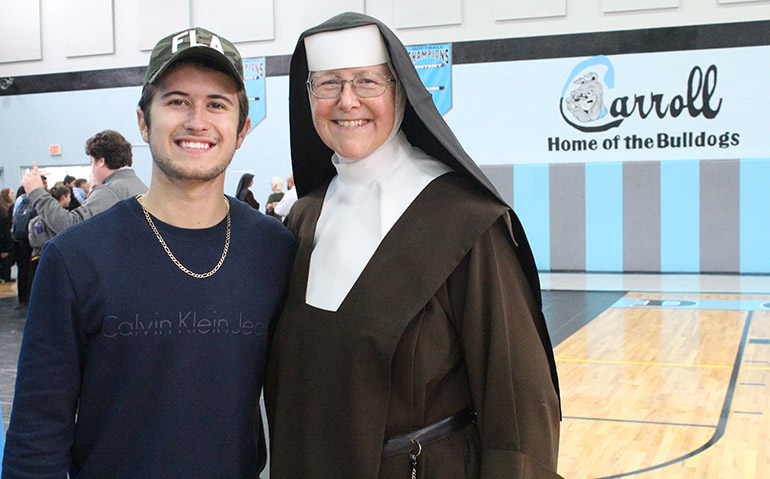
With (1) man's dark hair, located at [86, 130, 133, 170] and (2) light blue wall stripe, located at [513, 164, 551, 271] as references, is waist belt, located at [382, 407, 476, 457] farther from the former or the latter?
(2) light blue wall stripe, located at [513, 164, 551, 271]

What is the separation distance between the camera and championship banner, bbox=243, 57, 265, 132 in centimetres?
1458

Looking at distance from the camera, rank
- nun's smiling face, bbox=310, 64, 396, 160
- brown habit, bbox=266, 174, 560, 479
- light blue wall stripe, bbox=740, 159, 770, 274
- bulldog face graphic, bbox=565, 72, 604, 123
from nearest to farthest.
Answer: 1. brown habit, bbox=266, 174, 560, 479
2. nun's smiling face, bbox=310, 64, 396, 160
3. light blue wall stripe, bbox=740, 159, 770, 274
4. bulldog face graphic, bbox=565, 72, 604, 123

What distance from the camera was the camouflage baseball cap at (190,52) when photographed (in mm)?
1684

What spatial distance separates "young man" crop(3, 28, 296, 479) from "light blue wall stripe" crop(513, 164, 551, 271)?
11.5 m

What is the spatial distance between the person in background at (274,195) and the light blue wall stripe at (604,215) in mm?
4961

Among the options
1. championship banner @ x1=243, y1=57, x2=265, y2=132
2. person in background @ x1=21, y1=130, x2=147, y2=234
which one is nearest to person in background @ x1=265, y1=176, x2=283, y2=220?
championship banner @ x1=243, y1=57, x2=265, y2=132

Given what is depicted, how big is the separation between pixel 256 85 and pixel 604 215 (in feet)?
21.9

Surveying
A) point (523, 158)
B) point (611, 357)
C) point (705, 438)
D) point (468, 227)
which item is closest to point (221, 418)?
point (468, 227)

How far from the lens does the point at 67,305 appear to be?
155cm

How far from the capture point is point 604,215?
41.9 feet

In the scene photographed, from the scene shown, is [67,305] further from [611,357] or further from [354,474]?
[611,357]

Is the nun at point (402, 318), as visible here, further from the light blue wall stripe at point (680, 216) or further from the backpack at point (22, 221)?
Answer: the light blue wall stripe at point (680, 216)

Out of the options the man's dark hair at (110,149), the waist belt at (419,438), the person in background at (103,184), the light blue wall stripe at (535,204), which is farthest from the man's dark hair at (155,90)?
the light blue wall stripe at (535,204)

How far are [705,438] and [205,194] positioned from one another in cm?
393
